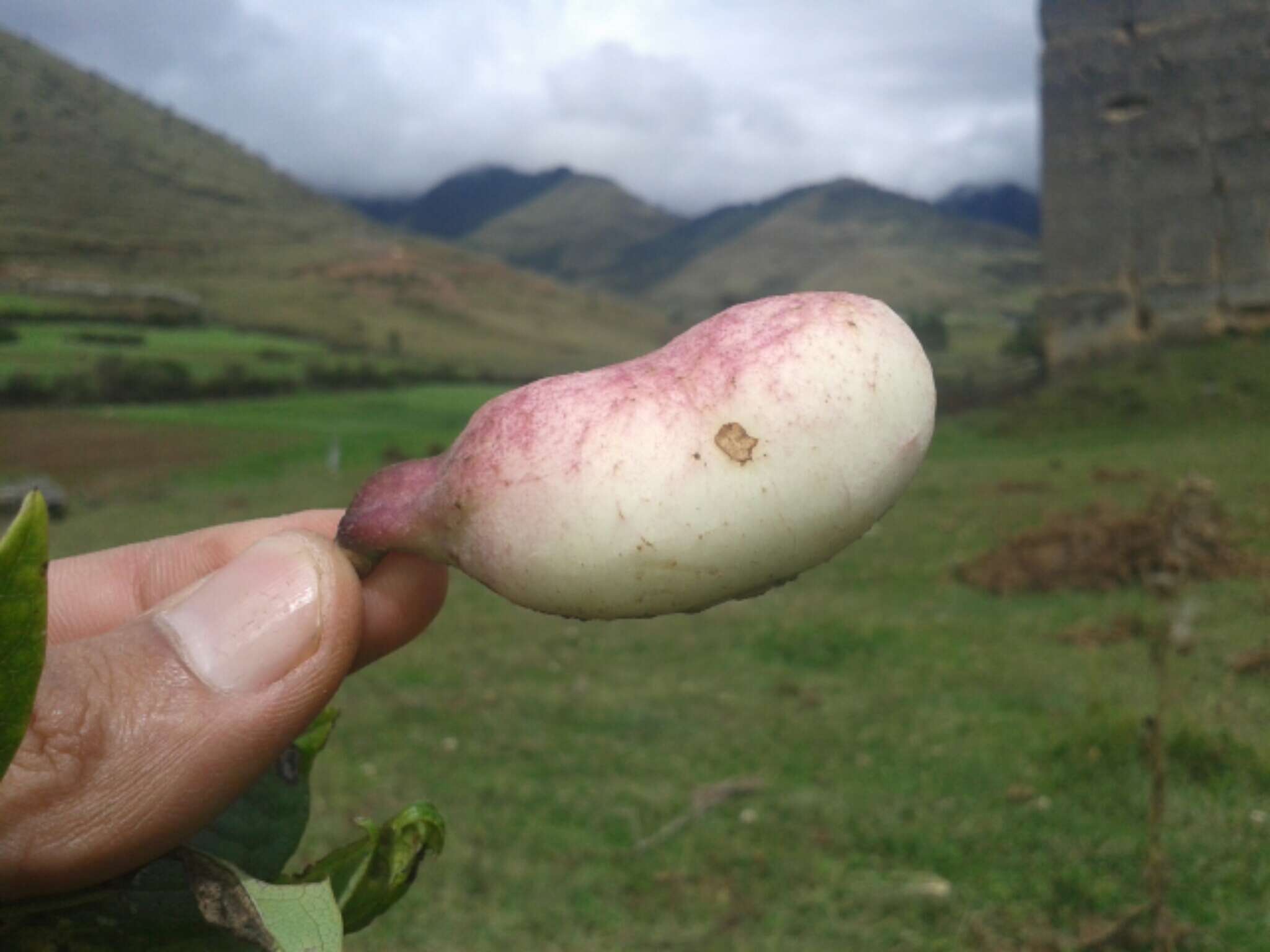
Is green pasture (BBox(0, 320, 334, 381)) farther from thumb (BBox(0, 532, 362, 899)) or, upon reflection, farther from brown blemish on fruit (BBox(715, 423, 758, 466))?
brown blemish on fruit (BBox(715, 423, 758, 466))

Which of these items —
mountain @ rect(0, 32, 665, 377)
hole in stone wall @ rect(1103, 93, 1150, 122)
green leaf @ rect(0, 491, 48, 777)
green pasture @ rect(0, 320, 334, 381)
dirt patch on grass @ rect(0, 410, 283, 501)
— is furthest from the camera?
mountain @ rect(0, 32, 665, 377)

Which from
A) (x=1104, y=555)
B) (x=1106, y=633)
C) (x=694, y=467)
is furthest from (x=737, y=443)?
(x=1104, y=555)

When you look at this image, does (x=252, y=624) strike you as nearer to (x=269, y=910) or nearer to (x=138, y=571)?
(x=269, y=910)

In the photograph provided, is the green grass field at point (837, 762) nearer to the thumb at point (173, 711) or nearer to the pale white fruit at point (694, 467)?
the thumb at point (173, 711)

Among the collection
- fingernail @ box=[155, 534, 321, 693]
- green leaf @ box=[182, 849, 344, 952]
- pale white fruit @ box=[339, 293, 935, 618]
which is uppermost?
pale white fruit @ box=[339, 293, 935, 618]

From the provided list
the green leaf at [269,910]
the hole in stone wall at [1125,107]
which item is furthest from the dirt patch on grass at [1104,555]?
the hole in stone wall at [1125,107]

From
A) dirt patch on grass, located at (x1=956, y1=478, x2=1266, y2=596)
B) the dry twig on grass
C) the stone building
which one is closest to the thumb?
the dry twig on grass
